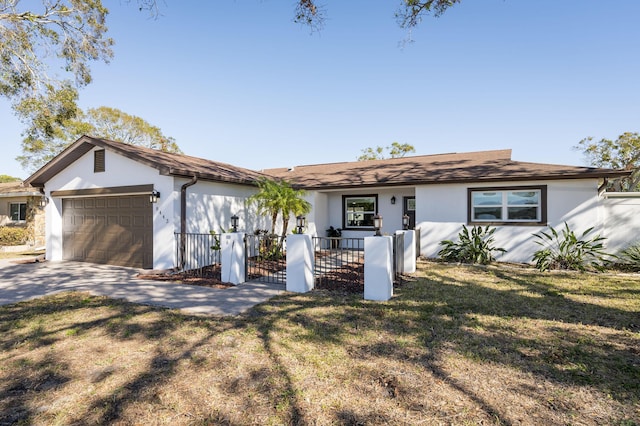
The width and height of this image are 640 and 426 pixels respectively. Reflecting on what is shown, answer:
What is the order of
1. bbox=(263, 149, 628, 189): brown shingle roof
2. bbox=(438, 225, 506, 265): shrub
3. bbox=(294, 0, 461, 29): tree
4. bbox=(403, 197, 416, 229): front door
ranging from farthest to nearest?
bbox=(403, 197, 416, 229): front door < bbox=(438, 225, 506, 265): shrub < bbox=(263, 149, 628, 189): brown shingle roof < bbox=(294, 0, 461, 29): tree

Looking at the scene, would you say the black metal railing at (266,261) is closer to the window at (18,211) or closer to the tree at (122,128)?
the window at (18,211)

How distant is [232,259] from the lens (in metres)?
7.62

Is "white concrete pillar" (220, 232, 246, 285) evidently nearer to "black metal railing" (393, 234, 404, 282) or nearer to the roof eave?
"black metal railing" (393, 234, 404, 282)

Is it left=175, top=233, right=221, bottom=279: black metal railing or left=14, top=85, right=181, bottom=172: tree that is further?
left=14, top=85, right=181, bottom=172: tree

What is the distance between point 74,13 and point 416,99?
1462cm

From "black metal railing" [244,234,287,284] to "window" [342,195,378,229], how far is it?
4614mm

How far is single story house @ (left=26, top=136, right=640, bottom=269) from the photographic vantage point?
9.24 meters

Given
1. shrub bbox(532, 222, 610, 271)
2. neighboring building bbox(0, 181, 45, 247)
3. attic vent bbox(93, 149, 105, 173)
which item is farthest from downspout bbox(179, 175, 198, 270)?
neighboring building bbox(0, 181, 45, 247)

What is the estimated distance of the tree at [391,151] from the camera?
37.6m

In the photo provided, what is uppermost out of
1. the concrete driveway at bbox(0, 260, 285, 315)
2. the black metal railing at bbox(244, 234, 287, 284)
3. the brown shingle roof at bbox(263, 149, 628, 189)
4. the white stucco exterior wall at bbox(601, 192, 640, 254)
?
the brown shingle roof at bbox(263, 149, 628, 189)

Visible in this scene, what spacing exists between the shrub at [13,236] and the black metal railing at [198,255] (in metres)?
12.8

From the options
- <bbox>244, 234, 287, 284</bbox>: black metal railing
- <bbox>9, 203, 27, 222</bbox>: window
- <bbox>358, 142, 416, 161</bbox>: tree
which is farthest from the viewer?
<bbox>358, 142, 416, 161</bbox>: tree

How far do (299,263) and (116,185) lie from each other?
7160 millimetres

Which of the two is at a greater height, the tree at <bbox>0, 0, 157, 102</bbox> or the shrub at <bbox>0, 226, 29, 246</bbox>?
the tree at <bbox>0, 0, 157, 102</bbox>
